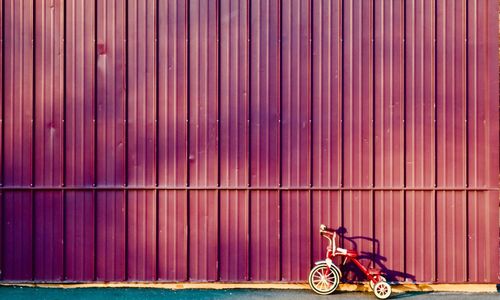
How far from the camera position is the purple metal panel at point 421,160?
862 centimetres

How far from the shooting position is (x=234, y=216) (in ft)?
28.5

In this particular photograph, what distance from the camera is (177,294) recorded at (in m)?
8.33

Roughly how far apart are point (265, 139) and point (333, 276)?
247cm

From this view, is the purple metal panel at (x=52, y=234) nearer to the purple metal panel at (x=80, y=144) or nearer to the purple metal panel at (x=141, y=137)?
the purple metal panel at (x=80, y=144)

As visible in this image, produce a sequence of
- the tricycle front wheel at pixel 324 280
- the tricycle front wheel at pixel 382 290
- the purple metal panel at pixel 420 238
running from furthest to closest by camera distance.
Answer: the purple metal panel at pixel 420 238, the tricycle front wheel at pixel 324 280, the tricycle front wheel at pixel 382 290

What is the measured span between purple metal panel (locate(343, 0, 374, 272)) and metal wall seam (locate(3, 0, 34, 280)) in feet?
17.3

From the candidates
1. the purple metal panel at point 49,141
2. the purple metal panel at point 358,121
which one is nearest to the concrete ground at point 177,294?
the purple metal panel at point 49,141

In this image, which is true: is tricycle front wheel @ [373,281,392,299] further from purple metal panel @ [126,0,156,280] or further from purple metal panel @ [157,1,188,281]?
purple metal panel @ [126,0,156,280]

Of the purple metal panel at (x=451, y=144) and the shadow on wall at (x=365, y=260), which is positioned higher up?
the purple metal panel at (x=451, y=144)

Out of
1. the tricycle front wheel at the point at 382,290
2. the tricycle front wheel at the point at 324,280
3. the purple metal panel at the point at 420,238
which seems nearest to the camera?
the tricycle front wheel at the point at 382,290

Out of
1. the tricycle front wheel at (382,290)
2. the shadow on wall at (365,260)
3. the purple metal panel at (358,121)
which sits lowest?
the tricycle front wheel at (382,290)

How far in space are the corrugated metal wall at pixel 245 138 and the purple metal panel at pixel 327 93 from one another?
2cm

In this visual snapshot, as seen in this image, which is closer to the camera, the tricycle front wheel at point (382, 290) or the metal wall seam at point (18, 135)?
the tricycle front wheel at point (382, 290)

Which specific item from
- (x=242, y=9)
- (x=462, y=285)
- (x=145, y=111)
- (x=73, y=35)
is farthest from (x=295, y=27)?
(x=462, y=285)
